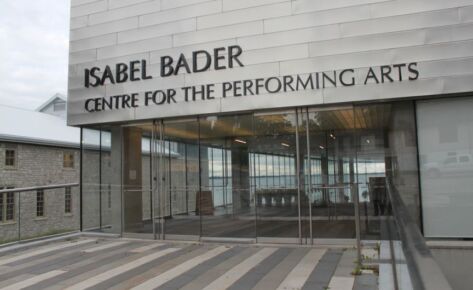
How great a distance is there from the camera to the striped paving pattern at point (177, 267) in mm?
6738

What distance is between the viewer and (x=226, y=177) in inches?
444

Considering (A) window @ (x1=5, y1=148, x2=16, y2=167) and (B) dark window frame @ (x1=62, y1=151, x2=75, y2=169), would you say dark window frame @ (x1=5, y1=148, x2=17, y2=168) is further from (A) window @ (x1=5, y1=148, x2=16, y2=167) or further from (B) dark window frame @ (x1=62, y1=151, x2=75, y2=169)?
(B) dark window frame @ (x1=62, y1=151, x2=75, y2=169)

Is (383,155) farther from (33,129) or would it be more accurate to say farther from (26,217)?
(33,129)

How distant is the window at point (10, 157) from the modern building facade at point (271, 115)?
19546 mm

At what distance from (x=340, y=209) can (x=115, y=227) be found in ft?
18.2

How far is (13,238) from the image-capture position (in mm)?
10281

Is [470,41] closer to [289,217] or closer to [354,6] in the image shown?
[354,6]

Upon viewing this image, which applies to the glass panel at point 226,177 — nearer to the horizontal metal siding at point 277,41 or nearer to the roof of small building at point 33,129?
the horizontal metal siding at point 277,41

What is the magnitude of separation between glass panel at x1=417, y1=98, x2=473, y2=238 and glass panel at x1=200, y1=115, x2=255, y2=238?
3.57 metres

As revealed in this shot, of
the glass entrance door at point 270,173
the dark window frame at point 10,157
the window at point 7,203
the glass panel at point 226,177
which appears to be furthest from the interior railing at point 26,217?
the dark window frame at point 10,157

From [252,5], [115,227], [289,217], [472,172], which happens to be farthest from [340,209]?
[115,227]

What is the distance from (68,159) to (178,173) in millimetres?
25006

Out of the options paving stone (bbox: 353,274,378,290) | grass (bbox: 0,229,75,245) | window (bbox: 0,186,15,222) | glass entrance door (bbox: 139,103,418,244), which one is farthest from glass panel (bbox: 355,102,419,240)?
window (bbox: 0,186,15,222)

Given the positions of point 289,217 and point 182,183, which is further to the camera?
point 182,183
